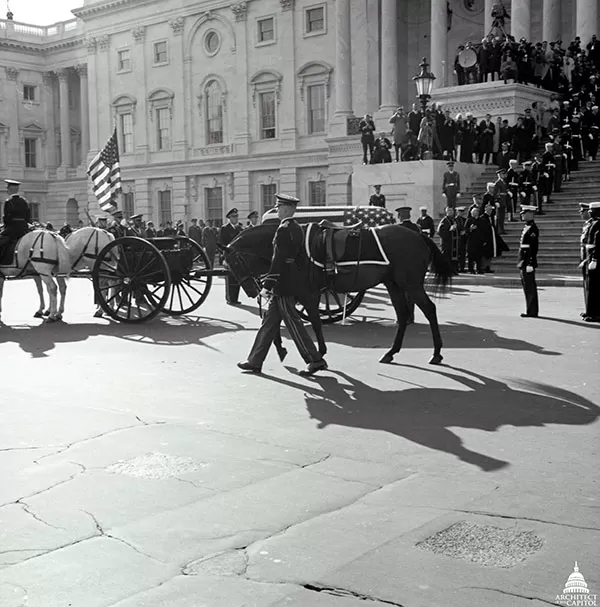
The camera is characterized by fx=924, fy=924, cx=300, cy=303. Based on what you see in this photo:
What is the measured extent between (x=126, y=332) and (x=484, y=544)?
32.9 ft

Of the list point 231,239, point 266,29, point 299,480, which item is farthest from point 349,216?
point 266,29

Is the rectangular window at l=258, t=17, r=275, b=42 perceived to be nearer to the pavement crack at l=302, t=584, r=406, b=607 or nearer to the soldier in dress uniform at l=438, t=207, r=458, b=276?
the soldier in dress uniform at l=438, t=207, r=458, b=276

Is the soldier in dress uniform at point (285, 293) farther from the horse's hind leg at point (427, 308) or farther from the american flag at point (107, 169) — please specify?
the american flag at point (107, 169)

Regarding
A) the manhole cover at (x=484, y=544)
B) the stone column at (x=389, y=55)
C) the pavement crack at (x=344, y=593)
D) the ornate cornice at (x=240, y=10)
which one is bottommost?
the pavement crack at (x=344, y=593)

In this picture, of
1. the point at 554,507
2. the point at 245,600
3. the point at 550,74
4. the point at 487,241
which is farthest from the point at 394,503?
the point at 550,74

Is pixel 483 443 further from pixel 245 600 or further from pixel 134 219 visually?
pixel 134 219

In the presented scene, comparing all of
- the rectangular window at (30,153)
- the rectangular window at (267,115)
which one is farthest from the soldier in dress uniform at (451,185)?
the rectangular window at (30,153)

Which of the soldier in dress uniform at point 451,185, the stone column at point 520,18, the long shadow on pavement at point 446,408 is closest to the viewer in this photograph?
the long shadow on pavement at point 446,408

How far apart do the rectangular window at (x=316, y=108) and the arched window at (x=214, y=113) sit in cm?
674

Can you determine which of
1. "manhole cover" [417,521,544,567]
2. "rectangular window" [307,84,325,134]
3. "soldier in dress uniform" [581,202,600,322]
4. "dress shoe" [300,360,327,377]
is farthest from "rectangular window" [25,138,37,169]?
"manhole cover" [417,521,544,567]

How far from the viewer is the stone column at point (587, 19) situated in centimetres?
3531

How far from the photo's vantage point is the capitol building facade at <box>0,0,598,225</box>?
143 feet

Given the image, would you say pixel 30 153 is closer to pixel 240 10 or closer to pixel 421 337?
pixel 240 10

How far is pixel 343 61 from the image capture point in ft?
145
